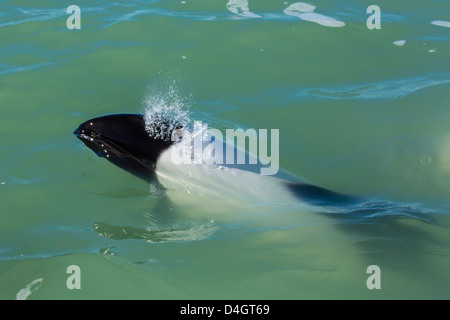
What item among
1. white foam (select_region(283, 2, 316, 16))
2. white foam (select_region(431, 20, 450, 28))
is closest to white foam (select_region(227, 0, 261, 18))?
white foam (select_region(283, 2, 316, 16))

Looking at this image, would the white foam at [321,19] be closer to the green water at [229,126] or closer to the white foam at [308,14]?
the white foam at [308,14]

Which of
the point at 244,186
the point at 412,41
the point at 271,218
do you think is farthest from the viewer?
the point at 412,41

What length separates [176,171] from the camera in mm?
6367

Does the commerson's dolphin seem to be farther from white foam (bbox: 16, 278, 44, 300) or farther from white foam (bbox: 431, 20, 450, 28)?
white foam (bbox: 431, 20, 450, 28)

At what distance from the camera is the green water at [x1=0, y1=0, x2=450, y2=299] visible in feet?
16.3

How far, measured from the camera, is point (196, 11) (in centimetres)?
1065

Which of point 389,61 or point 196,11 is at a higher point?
point 196,11

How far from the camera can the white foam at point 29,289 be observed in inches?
184

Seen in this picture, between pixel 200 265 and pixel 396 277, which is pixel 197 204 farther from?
pixel 396 277

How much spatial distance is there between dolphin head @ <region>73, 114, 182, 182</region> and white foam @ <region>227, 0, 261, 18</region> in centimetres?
491
